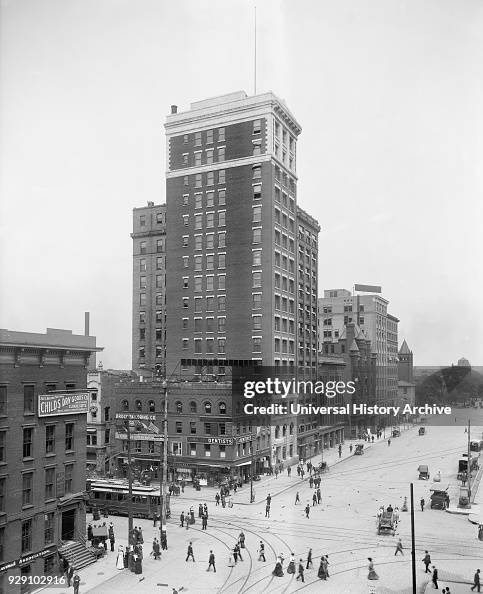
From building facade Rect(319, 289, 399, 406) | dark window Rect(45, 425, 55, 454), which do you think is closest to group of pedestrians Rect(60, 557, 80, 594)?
dark window Rect(45, 425, 55, 454)

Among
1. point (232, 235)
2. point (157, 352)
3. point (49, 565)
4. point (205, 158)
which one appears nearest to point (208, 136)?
point (205, 158)

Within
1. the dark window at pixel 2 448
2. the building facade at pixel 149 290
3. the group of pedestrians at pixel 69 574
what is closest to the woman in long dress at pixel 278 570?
the group of pedestrians at pixel 69 574

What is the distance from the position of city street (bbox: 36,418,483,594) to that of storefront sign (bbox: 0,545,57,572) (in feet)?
8.03

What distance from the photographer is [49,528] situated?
3588 centimetres

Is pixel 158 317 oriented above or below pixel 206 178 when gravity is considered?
below

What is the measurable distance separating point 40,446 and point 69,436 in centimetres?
309

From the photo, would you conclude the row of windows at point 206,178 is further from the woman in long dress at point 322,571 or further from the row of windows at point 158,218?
the woman in long dress at point 322,571

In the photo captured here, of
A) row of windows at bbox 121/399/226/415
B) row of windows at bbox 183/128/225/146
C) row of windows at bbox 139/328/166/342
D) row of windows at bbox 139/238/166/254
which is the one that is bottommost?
row of windows at bbox 121/399/226/415

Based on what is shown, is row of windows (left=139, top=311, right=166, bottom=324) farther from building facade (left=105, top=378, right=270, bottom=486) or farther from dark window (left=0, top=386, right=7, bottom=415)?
dark window (left=0, top=386, right=7, bottom=415)

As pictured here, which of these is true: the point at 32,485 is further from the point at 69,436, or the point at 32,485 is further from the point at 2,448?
the point at 69,436

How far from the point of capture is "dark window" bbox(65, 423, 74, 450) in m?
38.2

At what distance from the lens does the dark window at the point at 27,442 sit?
34.8 metres

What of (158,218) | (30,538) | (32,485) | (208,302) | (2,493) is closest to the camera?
(2,493)

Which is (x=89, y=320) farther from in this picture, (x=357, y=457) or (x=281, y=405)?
(x=357, y=457)
